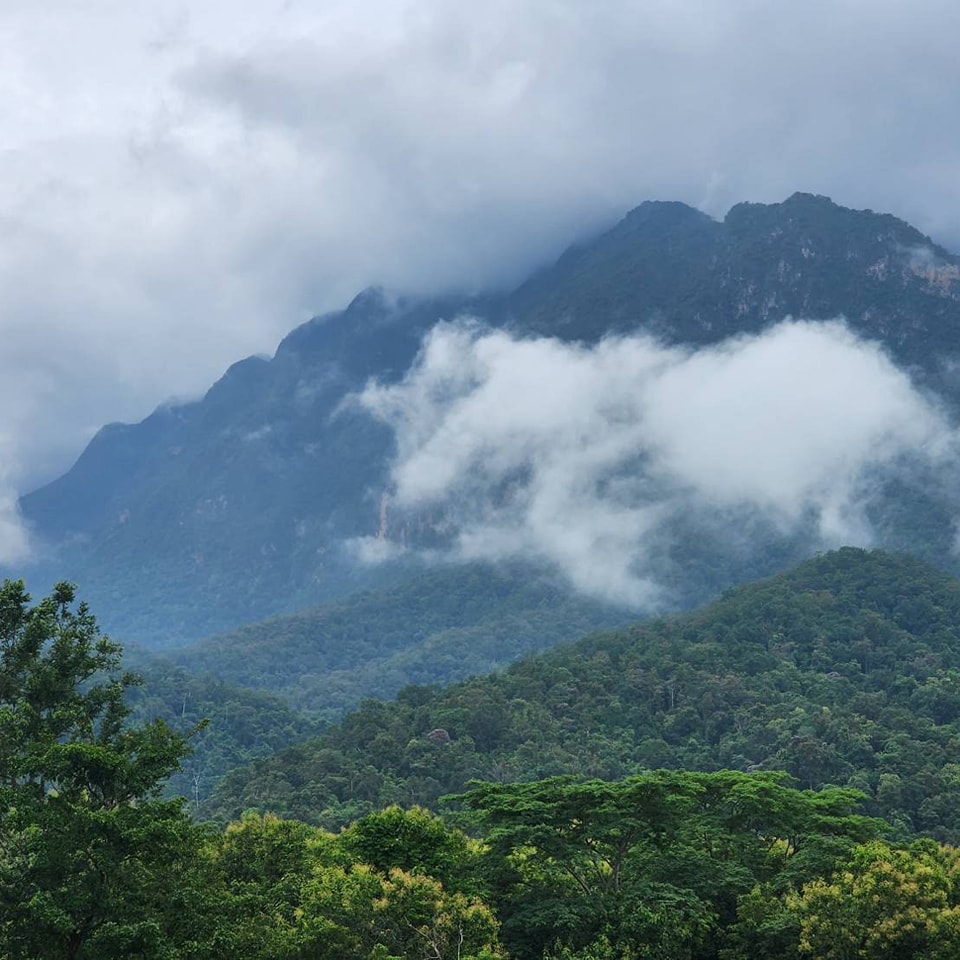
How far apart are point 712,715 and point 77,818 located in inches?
2814

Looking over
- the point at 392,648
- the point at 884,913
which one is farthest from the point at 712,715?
the point at 392,648

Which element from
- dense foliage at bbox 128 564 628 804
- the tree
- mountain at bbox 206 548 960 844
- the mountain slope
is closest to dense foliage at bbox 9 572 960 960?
the tree

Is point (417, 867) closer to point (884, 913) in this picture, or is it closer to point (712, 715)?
point (884, 913)

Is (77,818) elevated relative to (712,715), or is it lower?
lower

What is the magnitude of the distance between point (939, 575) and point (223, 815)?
7963 centimetres

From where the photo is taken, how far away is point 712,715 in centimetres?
8481

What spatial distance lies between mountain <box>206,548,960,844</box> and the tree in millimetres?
44076

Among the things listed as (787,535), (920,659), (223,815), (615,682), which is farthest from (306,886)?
(787,535)

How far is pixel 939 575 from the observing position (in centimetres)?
11275

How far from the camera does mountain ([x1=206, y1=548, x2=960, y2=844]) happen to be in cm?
6906

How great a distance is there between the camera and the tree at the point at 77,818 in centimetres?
1933

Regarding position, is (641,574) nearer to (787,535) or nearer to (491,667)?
(787,535)

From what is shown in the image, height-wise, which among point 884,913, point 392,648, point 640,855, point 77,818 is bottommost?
point 884,913

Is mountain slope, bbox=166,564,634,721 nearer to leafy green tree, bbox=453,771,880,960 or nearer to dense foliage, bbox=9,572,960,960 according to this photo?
leafy green tree, bbox=453,771,880,960
